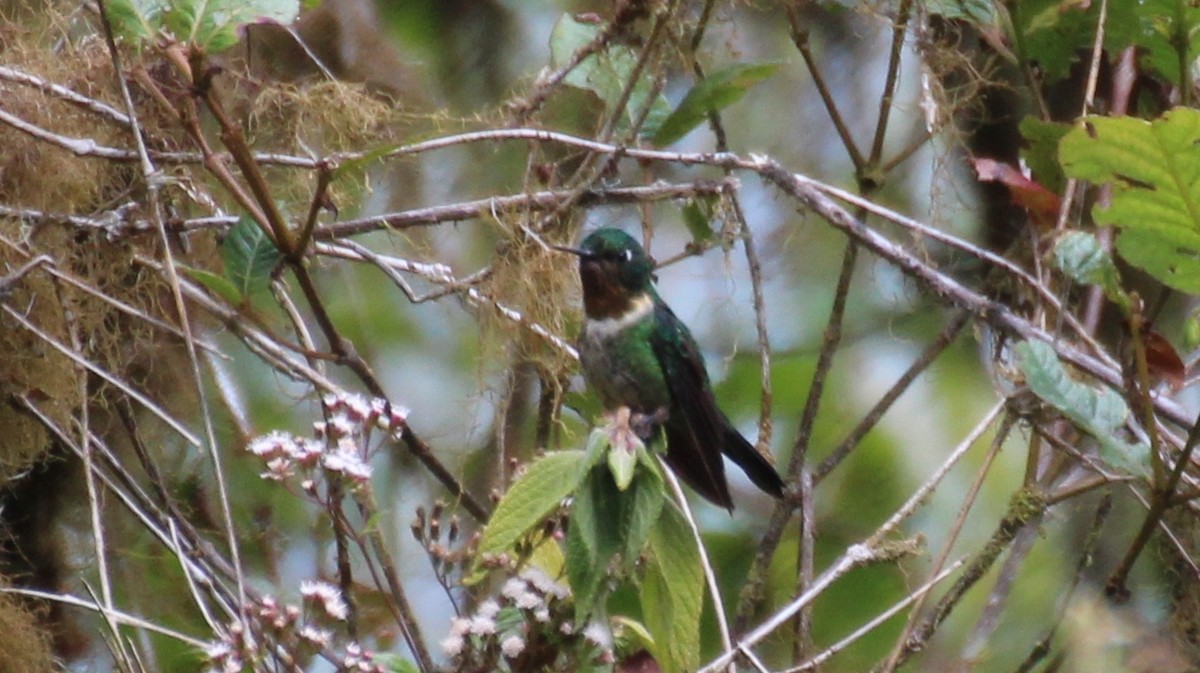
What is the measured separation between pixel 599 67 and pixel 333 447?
823 mm

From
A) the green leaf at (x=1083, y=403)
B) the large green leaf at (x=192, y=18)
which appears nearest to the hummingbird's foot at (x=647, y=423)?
the green leaf at (x=1083, y=403)

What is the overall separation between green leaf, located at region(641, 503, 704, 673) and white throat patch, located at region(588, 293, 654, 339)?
3.22 feet

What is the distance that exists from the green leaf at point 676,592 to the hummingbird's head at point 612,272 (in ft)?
2.66

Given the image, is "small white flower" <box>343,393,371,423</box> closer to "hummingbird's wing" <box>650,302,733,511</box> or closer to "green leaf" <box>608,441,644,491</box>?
"green leaf" <box>608,441,644,491</box>

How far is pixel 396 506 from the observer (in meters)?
2.42

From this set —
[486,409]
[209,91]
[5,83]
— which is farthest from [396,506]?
[209,91]

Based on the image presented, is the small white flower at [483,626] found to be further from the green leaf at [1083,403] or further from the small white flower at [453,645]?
the green leaf at [1083,403]

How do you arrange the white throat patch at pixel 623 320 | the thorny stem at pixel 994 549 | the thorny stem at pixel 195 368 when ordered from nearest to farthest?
1. the thorny stem at pixel 195 368
2. the thorny stem at pixel 994 549
3. the white throat patch at pixel 623 320

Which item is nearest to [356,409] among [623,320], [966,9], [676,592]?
[676,592]

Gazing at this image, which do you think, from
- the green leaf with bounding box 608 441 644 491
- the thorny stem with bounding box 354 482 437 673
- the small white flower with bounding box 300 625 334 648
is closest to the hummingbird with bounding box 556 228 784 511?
the thorny stem with bounding box 354 482 437 673

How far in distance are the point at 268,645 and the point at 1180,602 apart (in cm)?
143

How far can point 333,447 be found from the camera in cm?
143

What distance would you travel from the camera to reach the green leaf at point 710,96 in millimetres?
1803

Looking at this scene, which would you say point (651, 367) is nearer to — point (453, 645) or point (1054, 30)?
point (1054, 30)
